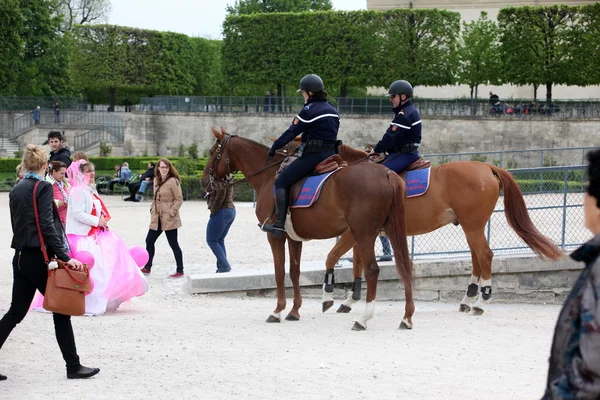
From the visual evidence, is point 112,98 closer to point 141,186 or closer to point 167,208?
point 141,186

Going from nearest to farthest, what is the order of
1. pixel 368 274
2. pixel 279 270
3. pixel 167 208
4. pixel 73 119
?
1. pixel 368 274
2. pixel 279 270
3. pixel 167 208
4. pixel 73 119

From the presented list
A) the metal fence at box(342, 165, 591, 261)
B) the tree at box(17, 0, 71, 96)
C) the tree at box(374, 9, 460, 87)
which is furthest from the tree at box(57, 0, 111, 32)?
the metal fence at box(342, 165, 591, 261)

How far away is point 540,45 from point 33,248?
36.7 meters

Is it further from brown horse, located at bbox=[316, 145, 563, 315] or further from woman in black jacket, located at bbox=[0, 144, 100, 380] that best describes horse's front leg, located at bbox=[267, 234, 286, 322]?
woman in black jacket, located at bbox=[0, 144, 100, 380]

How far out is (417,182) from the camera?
A: 9.80m

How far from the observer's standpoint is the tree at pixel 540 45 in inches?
1574

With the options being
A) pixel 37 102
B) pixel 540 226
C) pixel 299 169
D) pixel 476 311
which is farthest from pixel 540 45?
pixel 299 169

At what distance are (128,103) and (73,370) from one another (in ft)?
165

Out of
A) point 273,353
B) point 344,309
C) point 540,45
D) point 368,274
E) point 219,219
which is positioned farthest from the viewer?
point 540,45

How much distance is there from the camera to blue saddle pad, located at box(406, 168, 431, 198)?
9.79 m

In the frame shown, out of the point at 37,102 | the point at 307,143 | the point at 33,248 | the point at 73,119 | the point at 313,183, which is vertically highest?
the point at 307,143

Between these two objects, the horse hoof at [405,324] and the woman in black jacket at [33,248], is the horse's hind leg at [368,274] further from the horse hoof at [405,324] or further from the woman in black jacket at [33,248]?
the woman in black jacket at [33,248]

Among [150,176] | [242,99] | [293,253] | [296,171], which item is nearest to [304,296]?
[293,253]

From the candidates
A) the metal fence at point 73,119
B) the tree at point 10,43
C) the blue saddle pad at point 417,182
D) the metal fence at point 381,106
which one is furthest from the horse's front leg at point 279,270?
the tree at point 10,43
